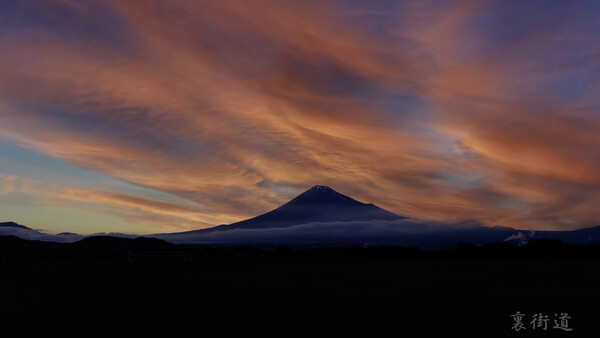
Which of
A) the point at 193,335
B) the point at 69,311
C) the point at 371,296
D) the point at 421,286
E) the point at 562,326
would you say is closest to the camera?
the point at 193,335

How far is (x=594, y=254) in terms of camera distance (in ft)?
258

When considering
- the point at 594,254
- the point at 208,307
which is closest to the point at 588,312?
the point at 208,307

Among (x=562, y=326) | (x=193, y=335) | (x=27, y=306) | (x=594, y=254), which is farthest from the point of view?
(x=594, y=254)

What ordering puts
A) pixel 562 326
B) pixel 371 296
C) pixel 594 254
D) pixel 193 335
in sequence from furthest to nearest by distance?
pixel 594 254
pixel 371 296
pixel 562 326
pixel 193 335

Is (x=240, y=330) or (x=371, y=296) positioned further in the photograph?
(x=371, y=296)

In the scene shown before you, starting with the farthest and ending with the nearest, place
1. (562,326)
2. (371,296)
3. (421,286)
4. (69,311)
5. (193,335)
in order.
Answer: (421,286), (371,296), (69,311), (562,326), (193,335)

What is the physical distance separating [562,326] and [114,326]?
36.5ft

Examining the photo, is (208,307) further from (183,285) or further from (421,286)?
(421,286)

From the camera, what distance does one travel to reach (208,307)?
1664 centimetres

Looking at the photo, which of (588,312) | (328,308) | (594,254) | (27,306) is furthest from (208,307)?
(594,254)

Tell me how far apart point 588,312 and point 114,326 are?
13621 mm

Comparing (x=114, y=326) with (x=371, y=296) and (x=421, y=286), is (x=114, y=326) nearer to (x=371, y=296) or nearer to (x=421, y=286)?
(x=371, y=296)

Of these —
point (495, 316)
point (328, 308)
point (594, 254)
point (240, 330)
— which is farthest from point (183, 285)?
point (594, 254)

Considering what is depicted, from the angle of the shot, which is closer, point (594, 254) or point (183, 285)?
point (183, 285)
